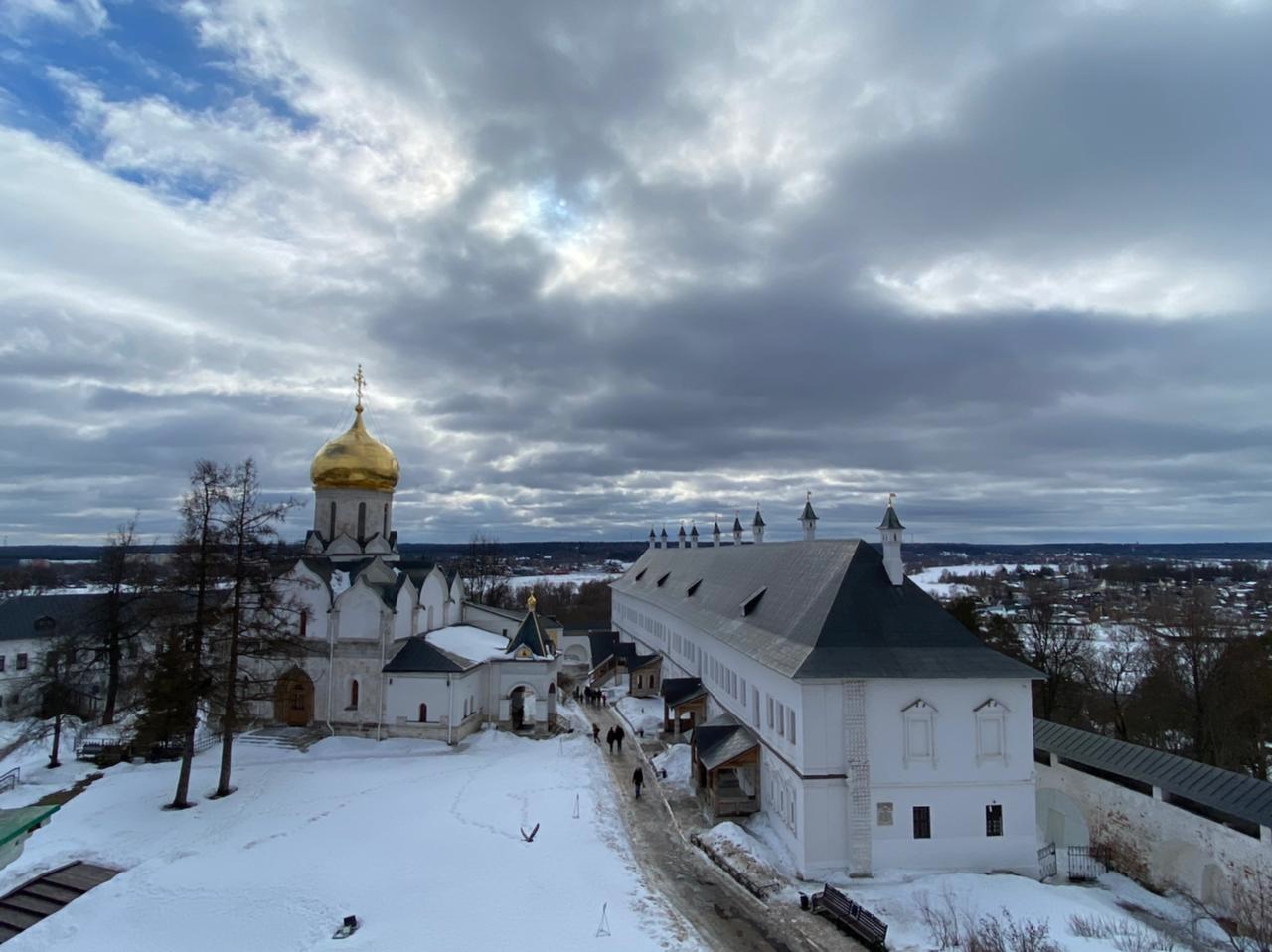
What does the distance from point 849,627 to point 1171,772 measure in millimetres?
8920

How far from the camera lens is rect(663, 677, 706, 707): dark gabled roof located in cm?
3350

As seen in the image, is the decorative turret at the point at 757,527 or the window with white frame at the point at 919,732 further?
the decorative turret at the point at 757,527

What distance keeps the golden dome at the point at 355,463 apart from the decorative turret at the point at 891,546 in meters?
23.8

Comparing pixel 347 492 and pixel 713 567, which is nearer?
pixel 347 492

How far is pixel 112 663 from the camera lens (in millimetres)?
32188

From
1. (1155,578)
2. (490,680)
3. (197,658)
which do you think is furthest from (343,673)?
(1155,578)

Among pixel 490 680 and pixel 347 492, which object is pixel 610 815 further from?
pixel 347 492

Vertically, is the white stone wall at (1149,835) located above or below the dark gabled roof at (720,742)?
below

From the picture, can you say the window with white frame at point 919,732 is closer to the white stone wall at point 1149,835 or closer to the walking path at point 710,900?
the walking path at point 710,900

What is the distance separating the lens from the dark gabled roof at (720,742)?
23.9 metres

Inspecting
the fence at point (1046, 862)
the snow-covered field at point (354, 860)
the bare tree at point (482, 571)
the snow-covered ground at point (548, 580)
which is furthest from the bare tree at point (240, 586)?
the snow-covered ground at point (548, 580)

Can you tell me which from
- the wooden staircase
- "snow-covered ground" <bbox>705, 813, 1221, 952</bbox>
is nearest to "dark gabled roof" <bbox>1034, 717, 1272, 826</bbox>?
"snow-covered ground" <bbox>705, 813, 1221, 952</bbox>

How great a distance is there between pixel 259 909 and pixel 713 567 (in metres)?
29.3

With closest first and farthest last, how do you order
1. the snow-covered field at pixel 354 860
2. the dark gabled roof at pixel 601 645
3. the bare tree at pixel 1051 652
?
the snow-covered field at pixel 354 860 → the bare tree at pixel 1051 652 → the dark gabled roof at pixel 601 645
